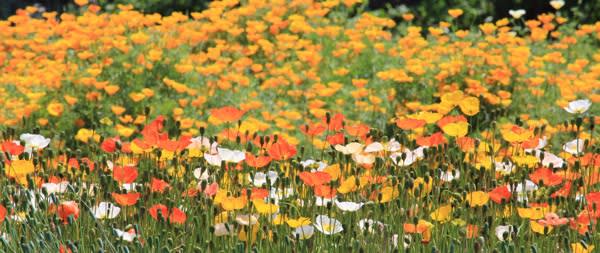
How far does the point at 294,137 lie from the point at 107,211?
276cm

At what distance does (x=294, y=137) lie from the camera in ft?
17.6

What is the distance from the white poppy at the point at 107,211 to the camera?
266 cm

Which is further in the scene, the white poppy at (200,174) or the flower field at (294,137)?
the white poppy at (200,174)

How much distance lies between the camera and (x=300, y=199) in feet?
9.75

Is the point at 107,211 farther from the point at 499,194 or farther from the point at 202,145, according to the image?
the point at 499,194

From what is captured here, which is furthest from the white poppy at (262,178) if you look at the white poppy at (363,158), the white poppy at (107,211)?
the white poppy at (107,211)

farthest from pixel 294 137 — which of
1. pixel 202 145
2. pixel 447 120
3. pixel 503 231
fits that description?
pixel 503 231

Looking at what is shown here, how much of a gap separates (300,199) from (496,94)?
3.42 m

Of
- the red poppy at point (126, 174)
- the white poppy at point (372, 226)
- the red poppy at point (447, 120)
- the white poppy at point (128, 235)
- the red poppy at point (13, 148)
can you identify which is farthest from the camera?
the red poppy at point (447, 120)

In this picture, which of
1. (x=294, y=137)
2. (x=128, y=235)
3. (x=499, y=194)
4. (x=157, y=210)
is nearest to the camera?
(x=128, y=235)

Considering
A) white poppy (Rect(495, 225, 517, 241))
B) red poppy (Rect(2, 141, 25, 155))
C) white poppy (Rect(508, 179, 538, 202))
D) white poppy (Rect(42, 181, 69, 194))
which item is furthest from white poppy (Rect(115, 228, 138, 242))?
white poppy (Rect(508, 179, 538, 202))

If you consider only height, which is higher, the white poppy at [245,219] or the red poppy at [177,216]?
the red poppy at [177,216]

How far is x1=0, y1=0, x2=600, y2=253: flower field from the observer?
2688 millimetres

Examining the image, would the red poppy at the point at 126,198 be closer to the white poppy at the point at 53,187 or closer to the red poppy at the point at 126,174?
the red poppy at the point at 126,174
